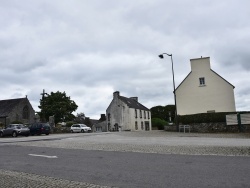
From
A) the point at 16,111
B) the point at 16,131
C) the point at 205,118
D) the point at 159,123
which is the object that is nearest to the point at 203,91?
the point at 205,118

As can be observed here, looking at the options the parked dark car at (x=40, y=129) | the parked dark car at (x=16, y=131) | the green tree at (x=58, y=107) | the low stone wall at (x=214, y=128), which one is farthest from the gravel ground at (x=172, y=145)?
the green tree at (x=58, y=107)

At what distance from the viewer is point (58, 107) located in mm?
71688

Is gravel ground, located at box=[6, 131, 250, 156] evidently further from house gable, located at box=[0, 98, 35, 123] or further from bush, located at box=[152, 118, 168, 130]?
bush, located at box=[152, 118, 168, 130]

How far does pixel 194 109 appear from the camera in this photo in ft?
128

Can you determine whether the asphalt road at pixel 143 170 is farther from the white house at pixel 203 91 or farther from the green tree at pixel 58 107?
the green tree at pixel 58 107

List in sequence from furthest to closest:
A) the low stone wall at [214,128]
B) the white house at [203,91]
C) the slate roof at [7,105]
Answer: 1. the slate roof at [7,105]
2. the white house at [203,91]
3. the low stone wall at [214,128]

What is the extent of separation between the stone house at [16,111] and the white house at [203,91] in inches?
1605

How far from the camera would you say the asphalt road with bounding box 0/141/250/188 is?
693cm

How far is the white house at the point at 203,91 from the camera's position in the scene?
125 feet

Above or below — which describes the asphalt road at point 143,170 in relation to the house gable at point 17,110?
below

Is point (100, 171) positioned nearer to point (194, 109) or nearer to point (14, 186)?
point (14, 186)

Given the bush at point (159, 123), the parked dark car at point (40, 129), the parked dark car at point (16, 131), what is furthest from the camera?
the bush at point (159, 123)

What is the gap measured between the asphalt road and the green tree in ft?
201

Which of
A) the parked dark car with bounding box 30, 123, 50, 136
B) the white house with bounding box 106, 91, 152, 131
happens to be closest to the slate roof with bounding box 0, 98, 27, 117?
the white house with bounding box 106, 91, 152, 131
